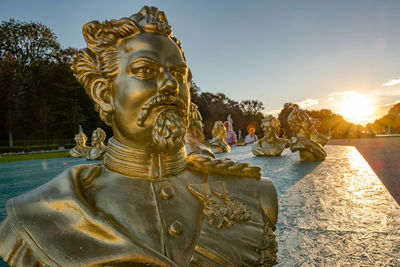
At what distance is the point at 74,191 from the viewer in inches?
41.9

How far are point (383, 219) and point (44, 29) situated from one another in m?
42.1

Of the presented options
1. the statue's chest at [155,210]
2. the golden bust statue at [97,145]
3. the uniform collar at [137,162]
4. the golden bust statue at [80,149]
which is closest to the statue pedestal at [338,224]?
the statue's chest at [155,210]

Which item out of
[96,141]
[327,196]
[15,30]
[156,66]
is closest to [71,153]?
[96,141]

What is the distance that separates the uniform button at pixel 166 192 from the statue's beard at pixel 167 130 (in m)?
0.17

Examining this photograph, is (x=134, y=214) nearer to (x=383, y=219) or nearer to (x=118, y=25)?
(x=118, y=25)

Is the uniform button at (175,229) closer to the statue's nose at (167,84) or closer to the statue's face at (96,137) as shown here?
the statue's nose at (167,84)

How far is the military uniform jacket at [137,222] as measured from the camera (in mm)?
988

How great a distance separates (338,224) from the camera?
2.13 metres

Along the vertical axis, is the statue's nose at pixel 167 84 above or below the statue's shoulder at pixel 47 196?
above

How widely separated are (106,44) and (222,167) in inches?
31.5

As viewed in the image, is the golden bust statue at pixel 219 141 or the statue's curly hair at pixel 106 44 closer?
the statue's curly hair at pixel 106 44

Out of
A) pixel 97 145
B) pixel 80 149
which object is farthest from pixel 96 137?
pixel 80 149

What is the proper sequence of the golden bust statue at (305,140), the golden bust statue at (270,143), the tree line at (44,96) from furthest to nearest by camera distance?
the tree line at (44,96), the golden bust statue at (270,143), the golden bust statue at (305,140)

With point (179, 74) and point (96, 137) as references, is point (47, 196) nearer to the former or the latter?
point (179, 74)
